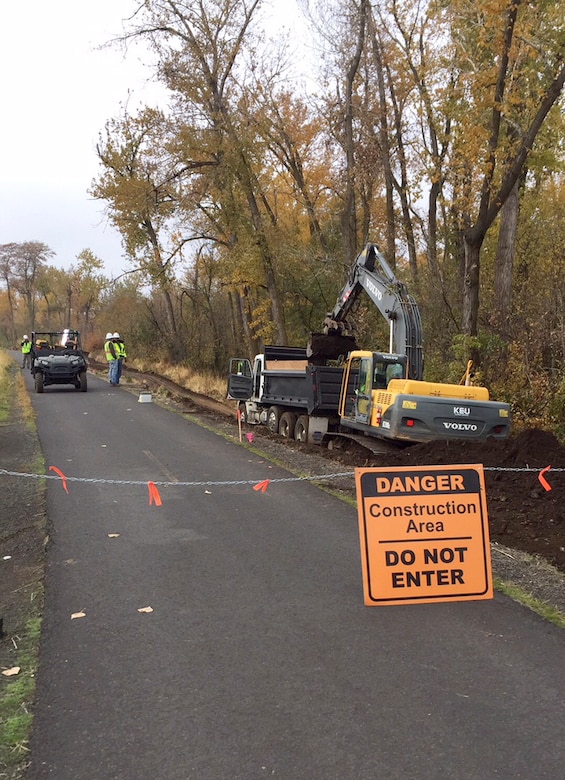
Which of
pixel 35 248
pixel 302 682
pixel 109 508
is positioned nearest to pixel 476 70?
pixel 109 508

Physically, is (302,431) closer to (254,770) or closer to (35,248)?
(254,770)

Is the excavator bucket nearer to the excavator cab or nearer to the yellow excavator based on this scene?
the yellow excavator

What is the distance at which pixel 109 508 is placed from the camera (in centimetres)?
847

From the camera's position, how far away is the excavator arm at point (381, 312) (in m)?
12.4

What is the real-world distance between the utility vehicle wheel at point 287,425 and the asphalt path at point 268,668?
298 inches

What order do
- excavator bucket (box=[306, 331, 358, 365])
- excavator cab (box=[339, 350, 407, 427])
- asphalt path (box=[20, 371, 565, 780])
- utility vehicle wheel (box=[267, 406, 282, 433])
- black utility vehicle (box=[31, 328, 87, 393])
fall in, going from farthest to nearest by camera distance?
1. black utility vehicle (box=[31, 328, 87, 393])
2. utility vehicle wheel (box=[267, 406, 282, 433])
3. excavator bucket (box=[306, 331, 358, 365])
4. excavator cab (box=[339, 350, 407, 427])
5. asphalt path (box=[20, 371, 565, 780])

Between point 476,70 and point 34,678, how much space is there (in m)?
13.8

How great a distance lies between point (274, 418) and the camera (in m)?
16.5

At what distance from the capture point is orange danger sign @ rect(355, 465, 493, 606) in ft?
17.4

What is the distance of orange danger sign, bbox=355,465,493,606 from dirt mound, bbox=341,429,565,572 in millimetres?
1544

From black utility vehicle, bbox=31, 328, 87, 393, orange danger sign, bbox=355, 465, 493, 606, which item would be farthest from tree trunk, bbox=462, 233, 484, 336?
black utility vehicle, bbox=31, 328, 87, 393

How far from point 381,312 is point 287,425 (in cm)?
388

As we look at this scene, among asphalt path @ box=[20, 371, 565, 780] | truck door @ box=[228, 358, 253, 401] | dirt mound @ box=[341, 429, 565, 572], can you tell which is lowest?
asphalt path @ box=[20, 371, 565, 780]

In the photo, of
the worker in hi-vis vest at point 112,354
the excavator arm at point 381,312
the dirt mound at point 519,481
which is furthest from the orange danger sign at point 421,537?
the worker in hi-vis vest at point 112,354
